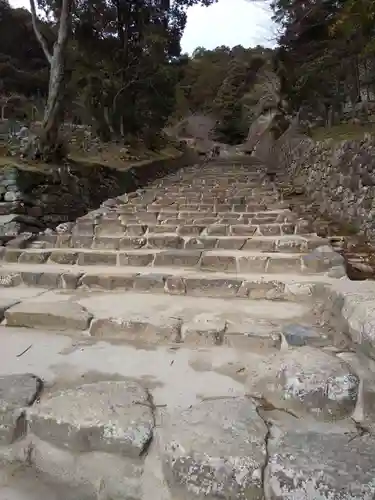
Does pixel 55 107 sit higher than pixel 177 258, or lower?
higher

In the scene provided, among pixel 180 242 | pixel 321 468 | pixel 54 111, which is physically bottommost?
pixel 180 242

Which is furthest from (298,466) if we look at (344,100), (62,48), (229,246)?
(344,100)

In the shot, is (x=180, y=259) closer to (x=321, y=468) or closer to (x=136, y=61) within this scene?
(x=321, y=468)

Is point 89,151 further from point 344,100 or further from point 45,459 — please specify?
point 45,459

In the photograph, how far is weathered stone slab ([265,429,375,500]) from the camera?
1.00 metres

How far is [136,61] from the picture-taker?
12188mm

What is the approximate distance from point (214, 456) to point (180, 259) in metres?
2.31

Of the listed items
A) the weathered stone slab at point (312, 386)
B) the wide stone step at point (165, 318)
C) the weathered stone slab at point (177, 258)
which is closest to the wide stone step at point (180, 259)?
the weathered stone slab at point (177, 258)

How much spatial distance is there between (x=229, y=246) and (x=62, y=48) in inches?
228

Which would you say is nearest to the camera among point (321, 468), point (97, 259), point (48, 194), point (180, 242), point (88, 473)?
point (321, 468)

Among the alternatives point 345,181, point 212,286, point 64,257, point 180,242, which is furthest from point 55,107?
point 212,286

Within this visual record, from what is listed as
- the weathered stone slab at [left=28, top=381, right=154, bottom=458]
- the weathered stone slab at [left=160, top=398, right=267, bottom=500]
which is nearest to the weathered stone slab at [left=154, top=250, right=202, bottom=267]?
the weathered stone slab at [left=28, top=381, right=154, bottom=458]

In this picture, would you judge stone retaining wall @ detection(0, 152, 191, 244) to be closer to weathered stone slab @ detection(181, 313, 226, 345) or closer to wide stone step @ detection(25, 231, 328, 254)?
wide stone step @ detection(25, 231, 328, 254)

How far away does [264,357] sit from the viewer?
181 cm
